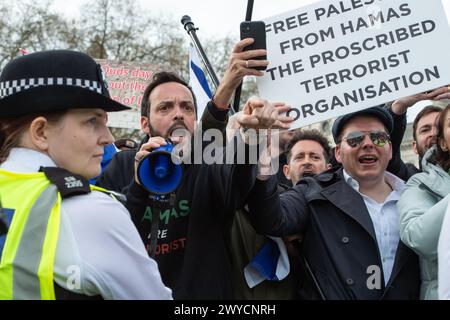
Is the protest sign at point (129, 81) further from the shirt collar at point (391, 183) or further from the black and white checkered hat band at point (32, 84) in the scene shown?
the black and white checkered hat band at point (32, 84)

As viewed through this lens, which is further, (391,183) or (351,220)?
(391,183)

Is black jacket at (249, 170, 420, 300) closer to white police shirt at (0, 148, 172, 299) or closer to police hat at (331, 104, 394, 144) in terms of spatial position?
police hat at (331, 104, 394, 144)

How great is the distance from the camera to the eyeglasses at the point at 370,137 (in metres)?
3.35

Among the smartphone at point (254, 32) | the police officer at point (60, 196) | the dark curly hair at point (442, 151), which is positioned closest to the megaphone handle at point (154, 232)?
the police officer at point (60, 196)

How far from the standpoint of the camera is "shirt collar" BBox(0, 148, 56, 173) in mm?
1939

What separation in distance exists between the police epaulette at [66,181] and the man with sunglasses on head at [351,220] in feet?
3.88

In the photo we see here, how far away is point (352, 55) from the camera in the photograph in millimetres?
3158

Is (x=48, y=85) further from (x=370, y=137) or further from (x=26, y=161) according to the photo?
(x=370, y=137)

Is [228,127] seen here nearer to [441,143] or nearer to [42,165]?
[441,143]

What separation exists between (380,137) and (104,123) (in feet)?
5.64

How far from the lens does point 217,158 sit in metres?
3.19

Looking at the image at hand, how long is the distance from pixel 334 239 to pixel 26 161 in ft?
5.51

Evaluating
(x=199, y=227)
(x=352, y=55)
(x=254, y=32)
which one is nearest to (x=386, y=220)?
(x=352, y=55)

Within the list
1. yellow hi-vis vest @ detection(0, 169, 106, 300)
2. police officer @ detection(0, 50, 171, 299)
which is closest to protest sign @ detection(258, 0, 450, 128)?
police officer @ detection(0, 50, 171, 299)
